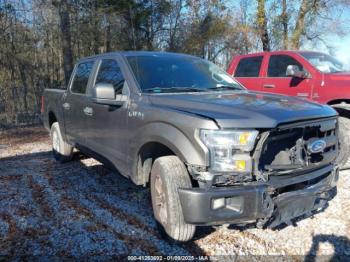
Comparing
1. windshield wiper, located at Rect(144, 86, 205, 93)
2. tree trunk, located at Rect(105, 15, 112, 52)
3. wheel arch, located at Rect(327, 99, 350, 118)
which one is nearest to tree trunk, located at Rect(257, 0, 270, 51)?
tree trunk, located at Rect(105, 15, 112, 52)

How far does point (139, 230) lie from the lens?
11.6 ft

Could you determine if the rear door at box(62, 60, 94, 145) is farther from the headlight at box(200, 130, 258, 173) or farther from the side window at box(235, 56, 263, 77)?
the side window at box(235, 56, 263, 77)

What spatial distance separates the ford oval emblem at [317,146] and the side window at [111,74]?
213 centimetres

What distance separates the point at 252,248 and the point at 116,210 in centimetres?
168

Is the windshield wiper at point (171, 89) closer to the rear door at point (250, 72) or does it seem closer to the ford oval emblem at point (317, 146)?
the ford oval emblem at point (317, 146)

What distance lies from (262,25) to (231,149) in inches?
797

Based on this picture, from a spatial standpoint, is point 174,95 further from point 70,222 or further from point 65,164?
point 65,164

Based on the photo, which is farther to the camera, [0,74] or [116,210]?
[0,74]

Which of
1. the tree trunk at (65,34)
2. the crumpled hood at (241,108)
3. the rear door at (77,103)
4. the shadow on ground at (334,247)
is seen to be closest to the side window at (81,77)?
the rear door at (77,103)

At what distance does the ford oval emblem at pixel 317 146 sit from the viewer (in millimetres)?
3037

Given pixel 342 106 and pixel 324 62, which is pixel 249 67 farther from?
pixel 342 106

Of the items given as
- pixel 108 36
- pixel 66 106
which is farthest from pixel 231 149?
pixel 108 36

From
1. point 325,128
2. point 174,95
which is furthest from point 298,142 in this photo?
point 174,95

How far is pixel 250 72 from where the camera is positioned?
7.47m
